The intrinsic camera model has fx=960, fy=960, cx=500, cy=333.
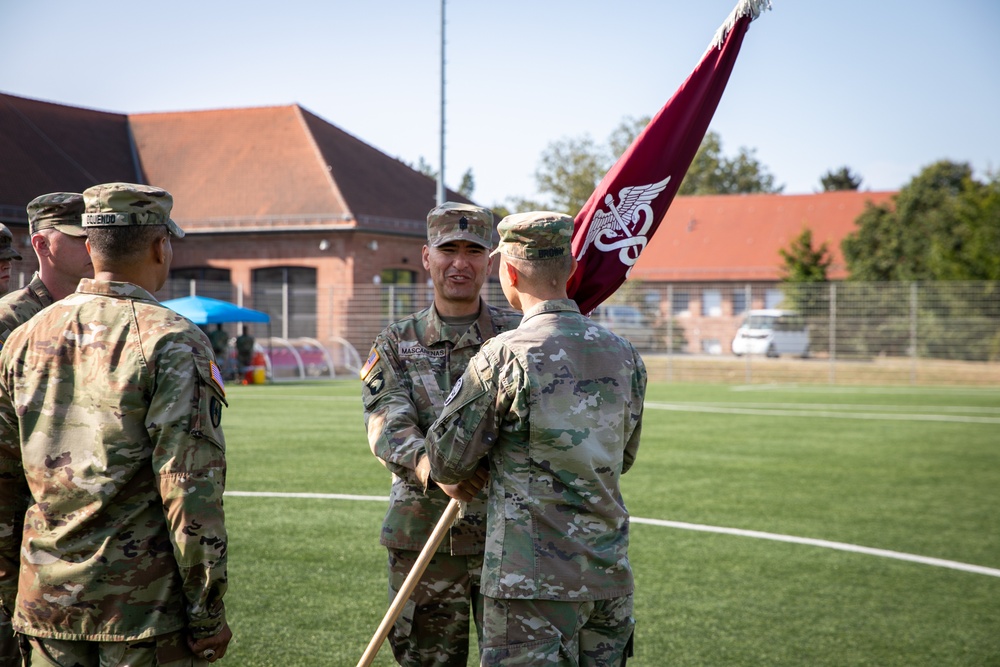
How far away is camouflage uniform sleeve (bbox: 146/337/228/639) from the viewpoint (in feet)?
9.42

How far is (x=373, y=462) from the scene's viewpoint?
11797 millimetres

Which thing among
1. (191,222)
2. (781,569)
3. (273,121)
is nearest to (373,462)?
(781,569)

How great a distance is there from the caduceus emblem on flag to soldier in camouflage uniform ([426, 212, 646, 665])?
0.77 meters

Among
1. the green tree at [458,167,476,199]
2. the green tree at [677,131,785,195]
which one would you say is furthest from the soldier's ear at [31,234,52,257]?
the green tree at [458,167,476,199]

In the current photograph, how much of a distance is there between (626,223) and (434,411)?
1158mm

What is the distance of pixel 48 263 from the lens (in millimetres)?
4098

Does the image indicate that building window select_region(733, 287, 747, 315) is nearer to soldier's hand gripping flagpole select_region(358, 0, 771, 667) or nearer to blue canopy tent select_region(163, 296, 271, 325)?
blue canopy tent select_region(163, 296, 271, 325)

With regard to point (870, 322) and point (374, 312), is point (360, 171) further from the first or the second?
point (870, 322)

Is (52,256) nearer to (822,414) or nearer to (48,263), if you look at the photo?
(48,263)

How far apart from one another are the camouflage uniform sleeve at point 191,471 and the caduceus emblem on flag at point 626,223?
179 centimetres

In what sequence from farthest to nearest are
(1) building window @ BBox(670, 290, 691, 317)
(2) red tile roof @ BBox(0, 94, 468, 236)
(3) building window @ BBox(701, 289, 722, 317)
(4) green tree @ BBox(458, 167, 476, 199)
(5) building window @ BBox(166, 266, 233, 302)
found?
(4) green tree @ BBox(458, 167, 476, 199) → (3) building window @ BBox(701, 289, 722, 317) → (2) red tile roof @ BBox(0, 94, 468, 236) → (1) building window @ BBox(670, 290, 691, 317) → (5) building window @ BBox(166, 266, 233, 302)

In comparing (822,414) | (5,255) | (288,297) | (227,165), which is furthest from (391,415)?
(227,165)

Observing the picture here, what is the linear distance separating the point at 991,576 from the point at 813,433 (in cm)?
825

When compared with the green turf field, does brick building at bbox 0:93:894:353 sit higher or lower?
higher
